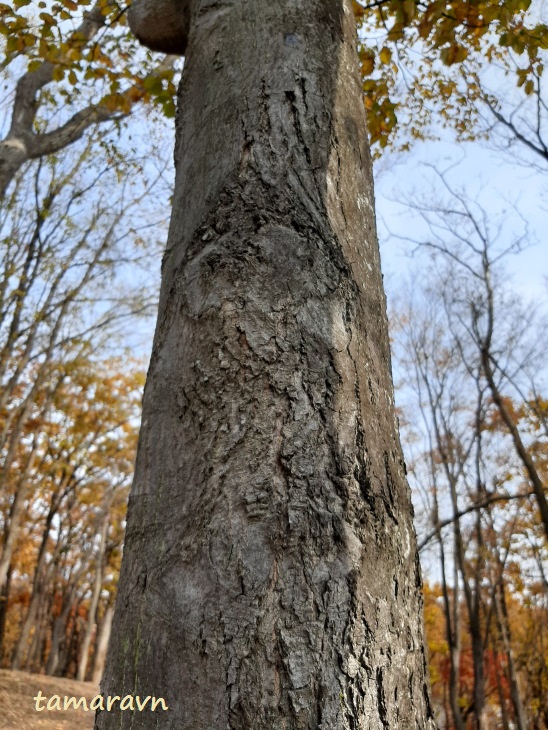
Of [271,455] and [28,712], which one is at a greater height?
[271,455]

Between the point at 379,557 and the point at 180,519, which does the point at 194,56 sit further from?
the point at 379,557

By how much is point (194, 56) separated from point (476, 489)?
12639 millimetres

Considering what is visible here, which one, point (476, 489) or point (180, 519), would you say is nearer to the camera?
point (180, 519)

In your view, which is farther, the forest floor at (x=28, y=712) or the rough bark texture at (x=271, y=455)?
the forest floor at (x=28, y=712)

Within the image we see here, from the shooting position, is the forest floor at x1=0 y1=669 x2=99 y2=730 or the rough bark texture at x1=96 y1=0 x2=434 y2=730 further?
the forest floor at x1=0 y1=669 x2=99 y2=730

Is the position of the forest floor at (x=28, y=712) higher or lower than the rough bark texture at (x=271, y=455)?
lower

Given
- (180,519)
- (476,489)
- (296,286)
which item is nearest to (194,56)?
(296,286)

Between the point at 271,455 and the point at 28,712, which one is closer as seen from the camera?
the point at 271,455

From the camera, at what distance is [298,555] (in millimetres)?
739

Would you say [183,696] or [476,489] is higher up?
[476,489]

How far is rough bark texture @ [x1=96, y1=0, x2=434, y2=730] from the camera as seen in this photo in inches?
27.1

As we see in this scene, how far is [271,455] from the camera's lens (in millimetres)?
798

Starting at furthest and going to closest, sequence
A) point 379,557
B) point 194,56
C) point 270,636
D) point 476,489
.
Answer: point 476,489 < point 194,56 < point 379,557 < point 270,636

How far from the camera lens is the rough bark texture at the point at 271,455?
689 millimetres
